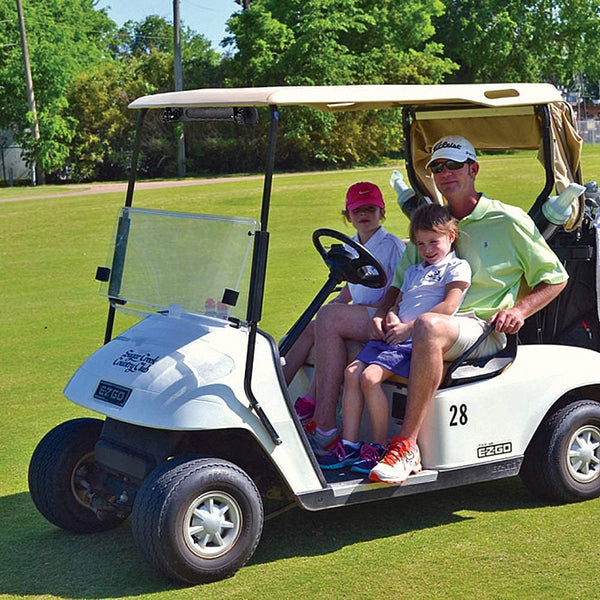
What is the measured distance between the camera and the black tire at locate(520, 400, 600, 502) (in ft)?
14.7

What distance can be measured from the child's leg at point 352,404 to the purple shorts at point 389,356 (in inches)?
2.9

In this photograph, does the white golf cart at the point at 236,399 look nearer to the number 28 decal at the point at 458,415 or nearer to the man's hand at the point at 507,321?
the number 28 decal at the point at 458,415

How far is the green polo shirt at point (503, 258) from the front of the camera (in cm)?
453

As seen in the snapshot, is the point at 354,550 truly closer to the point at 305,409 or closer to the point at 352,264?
the point at 305,409

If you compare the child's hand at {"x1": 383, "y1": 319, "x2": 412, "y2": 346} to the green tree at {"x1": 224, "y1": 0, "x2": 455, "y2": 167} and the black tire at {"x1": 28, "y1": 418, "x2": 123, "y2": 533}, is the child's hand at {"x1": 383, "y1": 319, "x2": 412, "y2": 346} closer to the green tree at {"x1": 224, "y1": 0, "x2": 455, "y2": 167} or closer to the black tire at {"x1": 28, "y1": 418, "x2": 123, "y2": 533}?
the black tire at {"x1": 28, "y1": 418, "x2": 123, "y2": 533}

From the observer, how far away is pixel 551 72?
180 feet

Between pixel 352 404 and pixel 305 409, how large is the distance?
32cm

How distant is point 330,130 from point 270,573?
32.6 metres

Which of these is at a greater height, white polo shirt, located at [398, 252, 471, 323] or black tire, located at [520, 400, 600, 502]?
white polo shirt, located at [398, 252, 471, 323]


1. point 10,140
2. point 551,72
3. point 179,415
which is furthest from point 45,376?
point 551,72

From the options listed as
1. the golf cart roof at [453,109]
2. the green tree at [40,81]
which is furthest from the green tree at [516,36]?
the golf cart roof at [453,109]

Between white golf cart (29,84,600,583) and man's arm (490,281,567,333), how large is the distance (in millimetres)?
137

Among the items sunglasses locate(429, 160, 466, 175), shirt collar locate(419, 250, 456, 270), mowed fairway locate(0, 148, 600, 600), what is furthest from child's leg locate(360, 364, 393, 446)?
sunglasses locate(429, 160, 466, 175)

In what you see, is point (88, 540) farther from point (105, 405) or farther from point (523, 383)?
point (523, 383)
